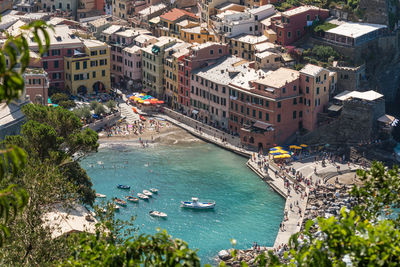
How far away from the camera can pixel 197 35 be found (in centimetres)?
12788

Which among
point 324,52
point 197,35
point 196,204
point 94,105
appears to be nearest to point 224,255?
point 196,204

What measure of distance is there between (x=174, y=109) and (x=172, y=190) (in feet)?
99.9

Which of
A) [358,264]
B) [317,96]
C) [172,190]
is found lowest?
[172,190]

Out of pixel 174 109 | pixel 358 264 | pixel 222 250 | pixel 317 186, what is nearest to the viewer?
pixel 358 264

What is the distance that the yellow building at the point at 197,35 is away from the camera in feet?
416

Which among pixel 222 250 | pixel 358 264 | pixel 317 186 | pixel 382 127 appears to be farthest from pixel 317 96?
pixel 358 264

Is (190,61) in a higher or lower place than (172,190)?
higher

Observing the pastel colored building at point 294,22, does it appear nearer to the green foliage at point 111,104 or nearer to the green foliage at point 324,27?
the green foliage at point 324,27

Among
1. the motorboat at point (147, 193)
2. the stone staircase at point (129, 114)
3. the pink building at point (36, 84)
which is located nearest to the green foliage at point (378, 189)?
the motorboat at point (147, 193)

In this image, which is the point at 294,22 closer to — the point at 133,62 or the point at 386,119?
the point at 386,119

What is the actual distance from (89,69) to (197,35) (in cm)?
1812

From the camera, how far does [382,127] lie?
106500 mm

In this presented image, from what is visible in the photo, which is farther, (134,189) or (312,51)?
(312,51)

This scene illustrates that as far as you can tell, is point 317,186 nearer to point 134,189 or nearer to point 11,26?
point 134,189
